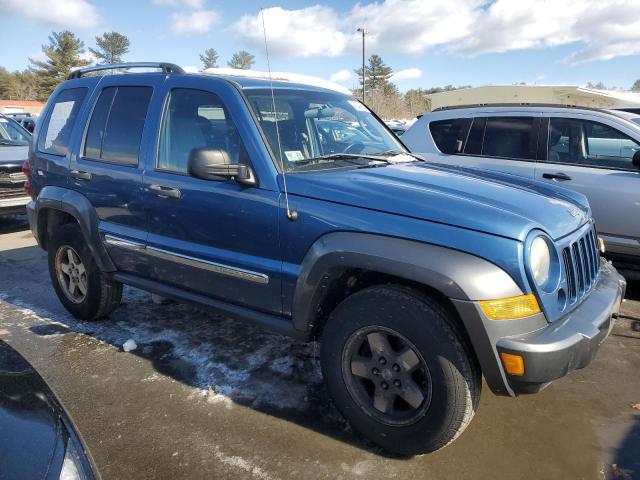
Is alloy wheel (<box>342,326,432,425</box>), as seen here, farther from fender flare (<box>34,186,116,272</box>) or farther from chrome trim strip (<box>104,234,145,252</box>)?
fender flare (<box>34,186,116,272</box>)

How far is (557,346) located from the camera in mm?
2129

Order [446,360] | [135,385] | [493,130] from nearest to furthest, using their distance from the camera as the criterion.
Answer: [446,360] → [135,385] → [493,130]

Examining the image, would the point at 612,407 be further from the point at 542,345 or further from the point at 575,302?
the point at 542,345

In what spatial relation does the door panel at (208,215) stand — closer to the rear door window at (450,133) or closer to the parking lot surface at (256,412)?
the parking lot surface at (256,412)

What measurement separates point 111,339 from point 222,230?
1.73 metres

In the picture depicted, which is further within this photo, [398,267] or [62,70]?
[62,70]

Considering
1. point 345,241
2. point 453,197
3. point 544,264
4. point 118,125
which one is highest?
point 118,125

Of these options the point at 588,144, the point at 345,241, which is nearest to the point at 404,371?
the point at 345,241

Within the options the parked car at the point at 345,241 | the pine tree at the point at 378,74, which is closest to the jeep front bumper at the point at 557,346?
the parked car at the point at 345,241

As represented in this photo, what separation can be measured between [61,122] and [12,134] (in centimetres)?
617

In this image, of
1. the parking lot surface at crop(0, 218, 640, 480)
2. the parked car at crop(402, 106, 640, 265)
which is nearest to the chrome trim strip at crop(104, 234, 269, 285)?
the parking lot surface at crop(0, 218, 640, 480)

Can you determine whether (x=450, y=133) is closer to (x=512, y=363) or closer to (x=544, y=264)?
(x=544, y=264)

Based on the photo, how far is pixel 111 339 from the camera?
3982mm

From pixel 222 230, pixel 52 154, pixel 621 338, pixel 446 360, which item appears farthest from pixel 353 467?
pixel 52 154
